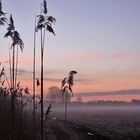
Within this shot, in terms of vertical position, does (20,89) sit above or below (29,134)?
above

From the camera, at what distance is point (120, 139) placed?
107ft

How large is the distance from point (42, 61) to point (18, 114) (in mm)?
6381

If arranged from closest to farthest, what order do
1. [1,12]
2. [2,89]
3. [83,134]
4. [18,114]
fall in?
[1,12] → [2,89] → [18,114] → [83,134]

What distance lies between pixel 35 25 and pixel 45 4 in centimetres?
127

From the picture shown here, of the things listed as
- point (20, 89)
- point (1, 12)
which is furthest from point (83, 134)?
point (1, 12)

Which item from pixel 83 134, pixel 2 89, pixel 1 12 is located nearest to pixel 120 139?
pixel 83 134

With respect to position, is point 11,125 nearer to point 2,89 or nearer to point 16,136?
point 16,136

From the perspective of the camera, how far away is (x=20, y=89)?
78.7 ft

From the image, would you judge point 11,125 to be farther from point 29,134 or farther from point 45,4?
point 45,4

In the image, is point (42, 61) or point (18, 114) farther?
point (18, 114)

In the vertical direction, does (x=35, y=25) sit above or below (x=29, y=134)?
above

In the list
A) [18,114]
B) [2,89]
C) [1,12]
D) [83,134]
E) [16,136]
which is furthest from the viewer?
[83,134]

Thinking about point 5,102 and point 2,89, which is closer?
point 2,89

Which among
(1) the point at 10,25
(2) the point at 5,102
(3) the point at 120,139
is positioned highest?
(1) the point at 10,25
